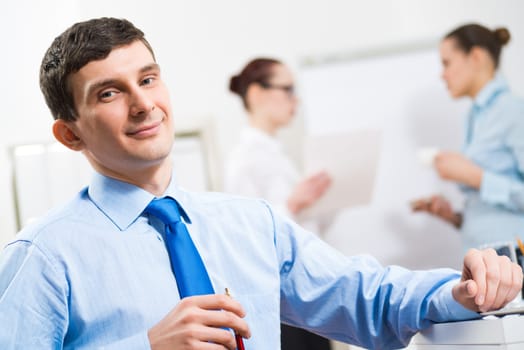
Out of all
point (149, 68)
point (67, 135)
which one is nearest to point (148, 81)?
point (149, 68)

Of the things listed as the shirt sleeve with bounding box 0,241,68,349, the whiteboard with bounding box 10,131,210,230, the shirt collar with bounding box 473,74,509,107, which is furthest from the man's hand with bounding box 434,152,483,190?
the shirt sleeve with bounding box 0,241,68,349

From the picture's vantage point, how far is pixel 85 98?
1.07 metres

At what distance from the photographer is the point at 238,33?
3.12m

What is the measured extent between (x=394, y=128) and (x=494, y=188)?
1.71 feet

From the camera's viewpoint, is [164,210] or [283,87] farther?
[283,87]

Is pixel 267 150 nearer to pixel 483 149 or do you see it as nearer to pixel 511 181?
pixel 483 149

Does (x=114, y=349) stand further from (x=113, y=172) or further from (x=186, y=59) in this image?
(x=186, y=59)

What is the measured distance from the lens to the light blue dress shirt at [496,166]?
2.56 metres

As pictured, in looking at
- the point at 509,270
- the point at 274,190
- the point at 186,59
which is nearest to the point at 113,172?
the point at 509,270

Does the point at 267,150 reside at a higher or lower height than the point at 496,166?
higher

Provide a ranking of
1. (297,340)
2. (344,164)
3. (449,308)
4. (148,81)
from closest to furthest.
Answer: (449,308) → (148,81) → (297,340) → (344,164)

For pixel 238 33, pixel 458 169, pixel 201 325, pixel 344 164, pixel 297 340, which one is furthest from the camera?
pixel 238 33

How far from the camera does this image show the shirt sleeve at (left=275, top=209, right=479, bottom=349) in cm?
104

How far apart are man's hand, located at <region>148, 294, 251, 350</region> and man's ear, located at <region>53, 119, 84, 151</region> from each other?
1.26 feet
